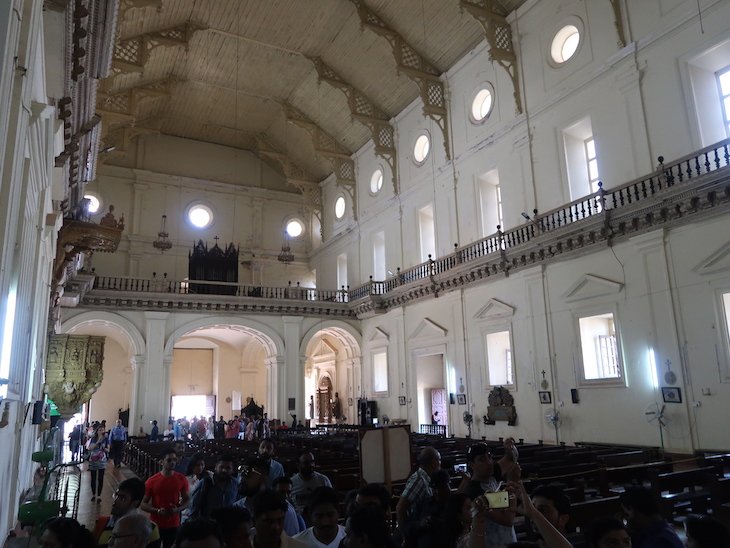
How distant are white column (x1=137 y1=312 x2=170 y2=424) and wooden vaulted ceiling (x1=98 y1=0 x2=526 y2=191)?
7.72 m

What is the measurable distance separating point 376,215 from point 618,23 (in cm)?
1218

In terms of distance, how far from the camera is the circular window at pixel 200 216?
26984 millimetres

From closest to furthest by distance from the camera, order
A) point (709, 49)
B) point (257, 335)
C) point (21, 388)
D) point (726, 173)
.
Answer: point (21, 388), point (726, 173), point (709, 49), point (257, 335)

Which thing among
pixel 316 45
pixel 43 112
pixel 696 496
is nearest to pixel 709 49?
pixel 696 496

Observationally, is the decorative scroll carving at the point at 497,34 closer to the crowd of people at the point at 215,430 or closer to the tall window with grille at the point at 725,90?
the tall window with grille at the point at 725,90

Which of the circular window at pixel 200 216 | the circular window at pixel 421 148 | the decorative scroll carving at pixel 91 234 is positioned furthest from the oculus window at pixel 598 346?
the circular window at pixel 200 216

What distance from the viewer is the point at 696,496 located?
22.7 ft

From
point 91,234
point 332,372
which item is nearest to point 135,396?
point 332,372

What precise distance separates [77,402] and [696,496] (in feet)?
37.8

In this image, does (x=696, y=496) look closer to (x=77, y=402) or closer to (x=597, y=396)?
(x=597, y=396)

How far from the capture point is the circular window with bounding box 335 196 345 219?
88.3 feet

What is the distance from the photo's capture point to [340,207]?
1070 inches

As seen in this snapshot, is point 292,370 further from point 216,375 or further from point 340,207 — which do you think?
point 340,207

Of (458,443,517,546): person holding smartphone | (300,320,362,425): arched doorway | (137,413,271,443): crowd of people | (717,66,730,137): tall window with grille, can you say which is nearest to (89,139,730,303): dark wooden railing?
(717,66,730,137): tall window with grille
